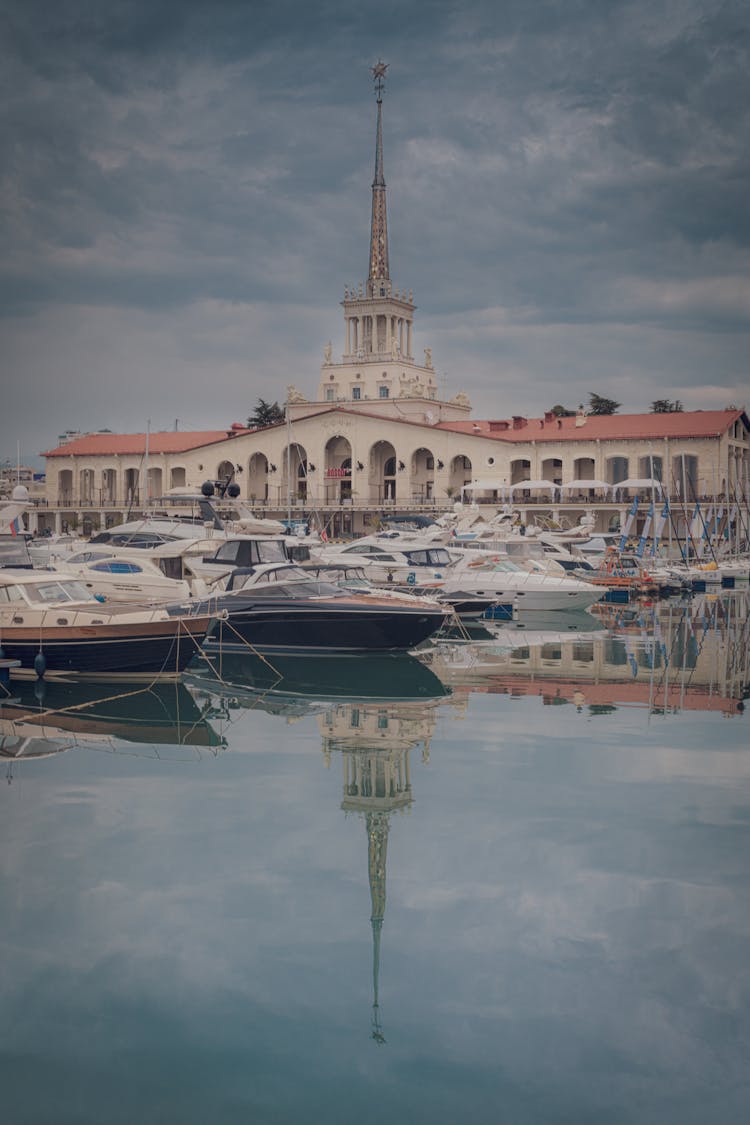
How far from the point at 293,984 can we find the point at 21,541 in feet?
67.1

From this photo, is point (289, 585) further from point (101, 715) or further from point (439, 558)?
point (439, 558)

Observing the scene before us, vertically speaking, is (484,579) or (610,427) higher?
(610,427)

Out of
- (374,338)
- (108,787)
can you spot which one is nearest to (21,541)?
(108,787)

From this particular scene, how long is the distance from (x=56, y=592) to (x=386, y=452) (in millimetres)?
65067

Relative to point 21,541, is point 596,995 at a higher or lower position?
lower

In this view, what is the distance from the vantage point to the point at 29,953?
29.9 feet


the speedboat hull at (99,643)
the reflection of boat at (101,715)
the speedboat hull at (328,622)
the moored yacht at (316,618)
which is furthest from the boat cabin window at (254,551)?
the speedboat hull at (99,643)

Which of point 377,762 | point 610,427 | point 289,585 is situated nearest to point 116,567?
point 289,585

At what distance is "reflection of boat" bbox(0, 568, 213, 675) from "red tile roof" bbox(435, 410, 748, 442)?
190 feet

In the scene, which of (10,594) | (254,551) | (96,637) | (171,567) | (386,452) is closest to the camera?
(96,637)

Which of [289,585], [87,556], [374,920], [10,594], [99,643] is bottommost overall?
[374,920]

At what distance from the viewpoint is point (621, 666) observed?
24469 mm

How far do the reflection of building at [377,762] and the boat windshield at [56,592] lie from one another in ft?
19.7

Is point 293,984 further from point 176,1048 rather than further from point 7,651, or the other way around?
point 7,651
